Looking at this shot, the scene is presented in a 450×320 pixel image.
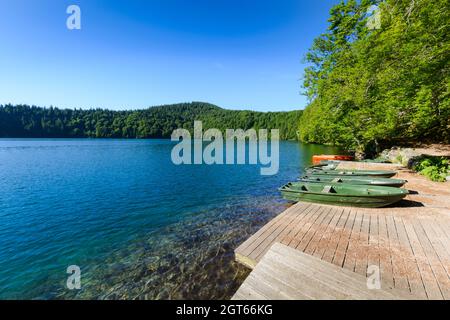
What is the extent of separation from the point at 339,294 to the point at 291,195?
6.64 meters

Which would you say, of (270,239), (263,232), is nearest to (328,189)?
(263,232)

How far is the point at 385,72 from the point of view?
43.0 feet

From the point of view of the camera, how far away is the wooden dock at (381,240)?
405 centimetres

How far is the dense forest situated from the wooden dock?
7.81 meters

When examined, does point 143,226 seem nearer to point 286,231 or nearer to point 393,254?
point 286,231

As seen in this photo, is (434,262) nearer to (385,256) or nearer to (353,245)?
(385,256)

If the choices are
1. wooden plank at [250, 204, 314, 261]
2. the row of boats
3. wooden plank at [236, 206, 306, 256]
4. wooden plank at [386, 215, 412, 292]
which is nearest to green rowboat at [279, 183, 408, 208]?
the row of boats

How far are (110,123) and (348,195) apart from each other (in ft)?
544

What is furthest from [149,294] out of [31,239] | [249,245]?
[31,239]

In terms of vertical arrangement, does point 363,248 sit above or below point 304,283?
below

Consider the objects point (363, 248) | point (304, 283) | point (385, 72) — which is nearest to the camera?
point (304, 283)

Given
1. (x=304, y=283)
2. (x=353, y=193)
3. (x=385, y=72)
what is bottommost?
(x=304, y=283)

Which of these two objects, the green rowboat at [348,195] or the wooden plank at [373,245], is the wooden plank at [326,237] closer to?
the green rowboat at [348,195]

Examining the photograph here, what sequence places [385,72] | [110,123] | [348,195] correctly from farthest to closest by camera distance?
[110,123] < [385,72] < [348,195]
